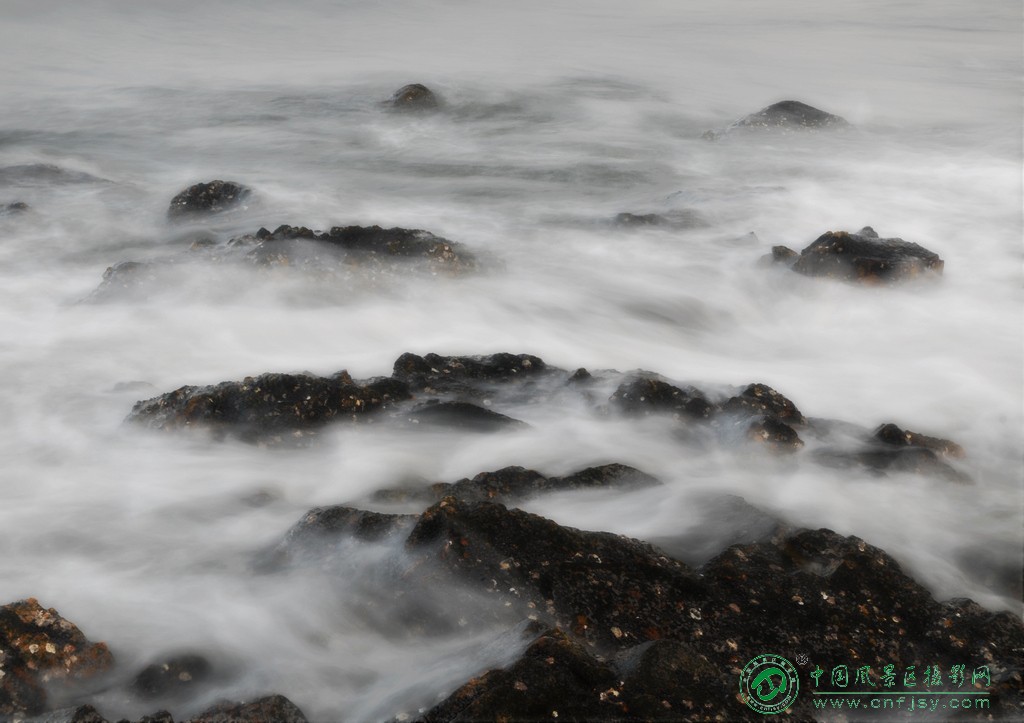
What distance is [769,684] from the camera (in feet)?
9.19

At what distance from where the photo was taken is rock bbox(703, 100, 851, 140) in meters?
12.9

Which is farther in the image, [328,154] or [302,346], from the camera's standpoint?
[328,154]

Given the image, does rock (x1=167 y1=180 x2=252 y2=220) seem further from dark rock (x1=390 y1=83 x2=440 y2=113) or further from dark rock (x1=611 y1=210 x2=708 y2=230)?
dark rock (x1=390 y1=83 x2=440 y2=113)

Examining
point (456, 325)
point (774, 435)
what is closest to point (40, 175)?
point (456, 325)

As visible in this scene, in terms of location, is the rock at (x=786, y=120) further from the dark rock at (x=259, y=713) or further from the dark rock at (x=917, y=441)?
the dark rock at (x=259, y=713)

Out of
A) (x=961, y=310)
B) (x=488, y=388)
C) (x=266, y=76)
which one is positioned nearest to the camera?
(x=488, y=388)

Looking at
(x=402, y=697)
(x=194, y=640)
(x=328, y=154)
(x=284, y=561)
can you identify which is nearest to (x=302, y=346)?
(x=284, y=561)

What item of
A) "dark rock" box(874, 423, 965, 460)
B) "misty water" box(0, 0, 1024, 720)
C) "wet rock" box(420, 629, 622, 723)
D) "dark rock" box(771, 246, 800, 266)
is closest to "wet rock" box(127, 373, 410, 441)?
"misty water" box(0, 0, 1024, 720)

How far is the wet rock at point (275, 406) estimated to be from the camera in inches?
175

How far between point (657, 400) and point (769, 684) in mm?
2081

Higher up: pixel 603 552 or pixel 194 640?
pixel 603 552

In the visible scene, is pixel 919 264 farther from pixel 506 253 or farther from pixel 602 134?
pixel 602 134

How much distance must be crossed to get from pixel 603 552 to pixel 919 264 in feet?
16.3

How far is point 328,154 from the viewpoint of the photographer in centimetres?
1234
